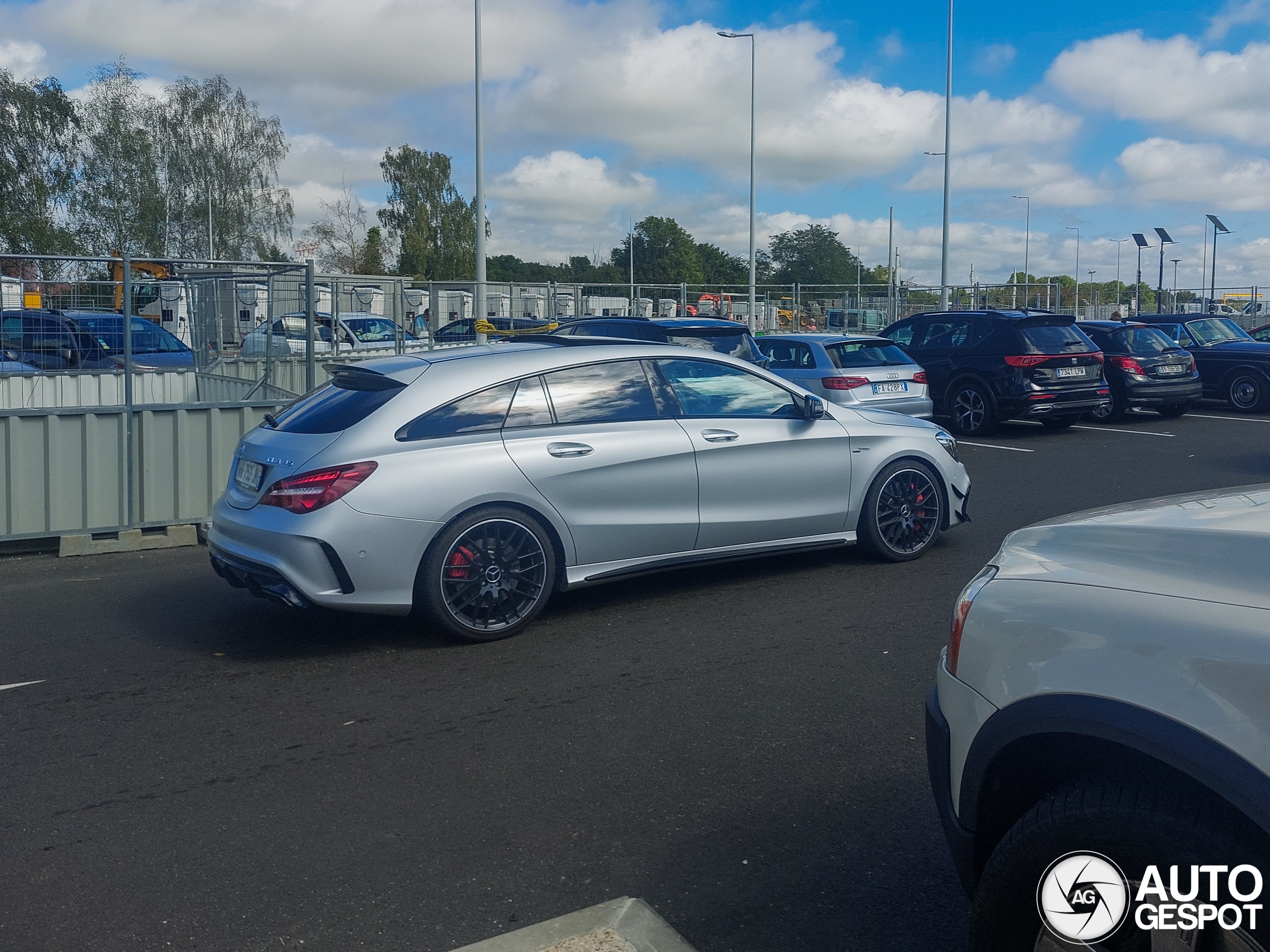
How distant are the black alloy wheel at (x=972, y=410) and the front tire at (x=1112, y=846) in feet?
46.5

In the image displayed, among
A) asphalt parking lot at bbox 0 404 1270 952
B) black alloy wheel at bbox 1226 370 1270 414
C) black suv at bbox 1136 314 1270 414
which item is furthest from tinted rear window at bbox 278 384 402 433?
black alloy wheel at bbox 1226 370 1270 414

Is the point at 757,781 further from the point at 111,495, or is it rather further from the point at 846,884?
the point at 111,495

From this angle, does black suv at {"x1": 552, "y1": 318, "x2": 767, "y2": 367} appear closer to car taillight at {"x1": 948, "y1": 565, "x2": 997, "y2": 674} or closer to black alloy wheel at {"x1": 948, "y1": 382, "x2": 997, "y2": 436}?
black alloy wheel at {"x1": 948, "y1": 382, "x2": 997, "y2": 436}

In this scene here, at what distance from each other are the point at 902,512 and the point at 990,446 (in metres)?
8.04

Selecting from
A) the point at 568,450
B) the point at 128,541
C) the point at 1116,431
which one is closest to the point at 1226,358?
the point at 1116,431

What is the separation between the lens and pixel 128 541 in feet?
28.8

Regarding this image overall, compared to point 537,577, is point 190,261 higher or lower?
higher

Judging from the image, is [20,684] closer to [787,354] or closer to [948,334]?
[787,354]

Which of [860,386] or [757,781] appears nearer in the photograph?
[757,781]

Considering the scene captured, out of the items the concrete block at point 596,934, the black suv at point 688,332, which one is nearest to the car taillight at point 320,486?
the concrete block at point 596,934

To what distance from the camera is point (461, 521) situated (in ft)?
19.2

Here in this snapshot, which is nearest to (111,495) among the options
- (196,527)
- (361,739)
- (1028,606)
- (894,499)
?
(196,527)

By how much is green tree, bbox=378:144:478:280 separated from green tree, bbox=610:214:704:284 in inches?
1471

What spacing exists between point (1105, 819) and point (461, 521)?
4044 millimetres
